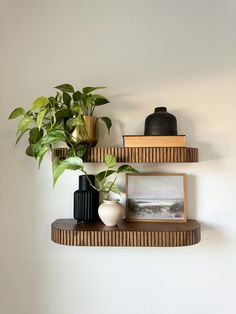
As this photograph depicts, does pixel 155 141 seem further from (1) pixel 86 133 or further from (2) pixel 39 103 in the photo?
(2) pixel 39 103

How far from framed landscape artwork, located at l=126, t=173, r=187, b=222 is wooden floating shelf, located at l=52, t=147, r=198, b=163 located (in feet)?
0.45

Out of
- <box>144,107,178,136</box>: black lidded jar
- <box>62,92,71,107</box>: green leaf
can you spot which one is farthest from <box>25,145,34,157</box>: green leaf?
<box>144,107,178,136</box>: black lidded jar

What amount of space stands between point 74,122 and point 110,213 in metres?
0.36

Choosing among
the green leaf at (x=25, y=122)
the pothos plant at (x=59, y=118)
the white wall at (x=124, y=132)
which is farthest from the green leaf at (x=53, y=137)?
the white wall at (x=124, y=132)

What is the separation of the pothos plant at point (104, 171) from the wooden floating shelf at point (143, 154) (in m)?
0.03

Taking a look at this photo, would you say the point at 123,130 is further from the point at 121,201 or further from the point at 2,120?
the point at 2,120

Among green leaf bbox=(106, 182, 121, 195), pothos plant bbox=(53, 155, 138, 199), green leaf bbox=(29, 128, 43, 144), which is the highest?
green leaf bbox=(29, 128, 43, 144)

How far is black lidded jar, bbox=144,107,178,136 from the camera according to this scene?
0.95 metres

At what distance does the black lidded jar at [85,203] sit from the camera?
972 millimetres

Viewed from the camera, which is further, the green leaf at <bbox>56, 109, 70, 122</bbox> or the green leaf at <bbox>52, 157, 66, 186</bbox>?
the green leaf at <bbox>56, 109, 70, 122</bbox>

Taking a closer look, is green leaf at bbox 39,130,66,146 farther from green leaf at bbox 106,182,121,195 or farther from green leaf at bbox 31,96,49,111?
green leaf at bbox 106,182,121,195

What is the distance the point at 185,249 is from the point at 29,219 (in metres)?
0.66

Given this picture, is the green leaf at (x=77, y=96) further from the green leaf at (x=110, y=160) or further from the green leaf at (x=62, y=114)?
the green leaf at (x=110, y=160)
